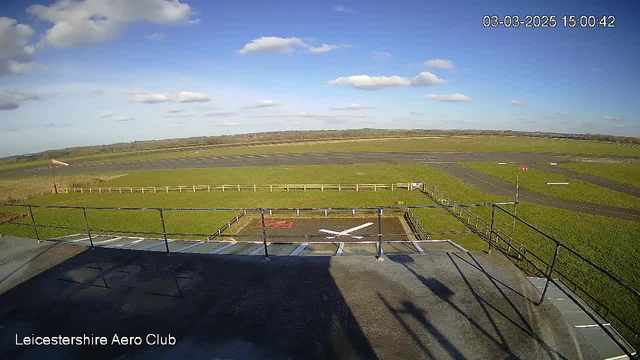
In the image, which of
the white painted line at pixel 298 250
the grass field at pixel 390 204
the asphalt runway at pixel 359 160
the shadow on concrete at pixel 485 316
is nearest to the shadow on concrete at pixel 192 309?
the shadow on concrete at pixel 485 316

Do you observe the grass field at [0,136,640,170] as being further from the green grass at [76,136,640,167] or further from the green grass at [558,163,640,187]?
the green grass at [558,163,640,187]

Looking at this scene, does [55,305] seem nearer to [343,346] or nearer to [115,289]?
[115,289]

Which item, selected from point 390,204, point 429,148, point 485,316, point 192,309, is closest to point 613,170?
point 390,204

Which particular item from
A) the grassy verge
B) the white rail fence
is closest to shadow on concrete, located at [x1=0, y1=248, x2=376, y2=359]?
the white rail fence

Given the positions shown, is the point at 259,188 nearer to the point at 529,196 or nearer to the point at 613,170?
the point at 529,196

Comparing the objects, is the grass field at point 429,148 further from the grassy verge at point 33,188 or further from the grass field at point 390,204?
the grassy verge at point 33,188
